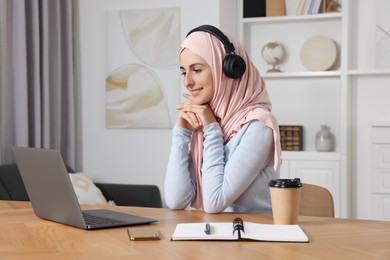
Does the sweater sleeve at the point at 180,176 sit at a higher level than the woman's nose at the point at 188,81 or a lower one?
lower

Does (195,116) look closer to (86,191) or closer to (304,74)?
(86,191)

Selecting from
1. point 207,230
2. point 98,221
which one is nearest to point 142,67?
point 98,221

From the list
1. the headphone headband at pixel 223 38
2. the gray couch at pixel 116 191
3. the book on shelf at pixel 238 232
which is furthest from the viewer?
the gray couch at pixel 116 191

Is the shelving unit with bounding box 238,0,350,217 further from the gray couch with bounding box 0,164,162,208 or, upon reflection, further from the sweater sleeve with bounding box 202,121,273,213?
the sweater sleeve with bounding box 202,121,273,213

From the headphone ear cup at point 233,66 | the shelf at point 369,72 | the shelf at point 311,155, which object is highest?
the shelf at point 369,72

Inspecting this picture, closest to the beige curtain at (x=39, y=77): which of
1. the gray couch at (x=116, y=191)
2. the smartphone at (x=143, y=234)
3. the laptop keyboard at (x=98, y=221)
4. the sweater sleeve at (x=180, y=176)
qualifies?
the gray couch at (x=116, y=191)

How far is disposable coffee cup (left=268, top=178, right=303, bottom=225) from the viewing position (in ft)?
5.75

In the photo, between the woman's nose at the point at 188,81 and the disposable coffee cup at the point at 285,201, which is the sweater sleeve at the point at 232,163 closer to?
the woman's nose at the point at 188,81

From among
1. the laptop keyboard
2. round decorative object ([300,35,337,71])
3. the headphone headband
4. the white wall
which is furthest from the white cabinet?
the laptop keyboard

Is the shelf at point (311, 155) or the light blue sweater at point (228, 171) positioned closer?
the light blue sweater at point (228, 171)

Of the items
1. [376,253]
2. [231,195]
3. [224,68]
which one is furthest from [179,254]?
[224,68]

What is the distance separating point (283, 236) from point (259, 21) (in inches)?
131

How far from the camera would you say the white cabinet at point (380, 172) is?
14.2ft

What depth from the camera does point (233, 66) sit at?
227 centimetres
